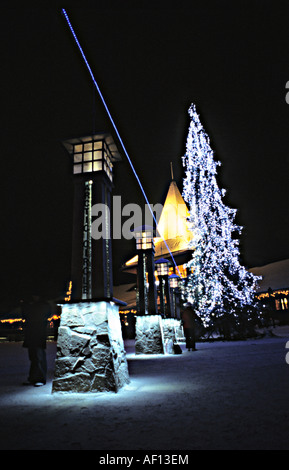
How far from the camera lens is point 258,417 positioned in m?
2.89

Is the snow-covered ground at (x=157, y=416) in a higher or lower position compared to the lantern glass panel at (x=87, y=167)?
lower

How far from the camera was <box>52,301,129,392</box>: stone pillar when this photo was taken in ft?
14.8

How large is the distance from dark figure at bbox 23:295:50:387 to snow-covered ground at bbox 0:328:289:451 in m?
0.34

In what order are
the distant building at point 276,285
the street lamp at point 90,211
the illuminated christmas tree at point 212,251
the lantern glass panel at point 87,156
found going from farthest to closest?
the distant building at point 276,285, the illuminated christmas tree at point 212,251, the lantern glass panel at point 87,156, the street lamp at point 90,211

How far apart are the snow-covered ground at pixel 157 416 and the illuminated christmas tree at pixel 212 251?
11.9 m

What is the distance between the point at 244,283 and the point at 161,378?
12500 millimetres

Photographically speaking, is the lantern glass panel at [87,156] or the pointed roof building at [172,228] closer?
the lantern glass panel at [87,156]

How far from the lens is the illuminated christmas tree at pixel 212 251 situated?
1672cm

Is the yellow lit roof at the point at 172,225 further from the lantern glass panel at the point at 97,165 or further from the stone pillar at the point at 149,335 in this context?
the lantern glass panel at the point at 97,165

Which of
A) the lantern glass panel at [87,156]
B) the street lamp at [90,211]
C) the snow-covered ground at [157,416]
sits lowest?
the snow-covered ground at [157,416]

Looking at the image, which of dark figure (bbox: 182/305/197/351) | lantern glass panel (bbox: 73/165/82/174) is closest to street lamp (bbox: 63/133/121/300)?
lantern glass panel (bbox: 73/165/82/174)

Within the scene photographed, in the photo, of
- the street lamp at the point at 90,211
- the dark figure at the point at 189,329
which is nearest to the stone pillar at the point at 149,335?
the dark figure at the point at 189,329

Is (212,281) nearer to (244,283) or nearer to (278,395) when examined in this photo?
(244,283)
